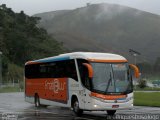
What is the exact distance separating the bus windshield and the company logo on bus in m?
3.77

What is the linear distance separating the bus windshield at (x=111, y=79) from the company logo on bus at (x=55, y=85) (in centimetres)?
377

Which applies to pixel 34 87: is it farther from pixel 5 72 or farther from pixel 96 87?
pixel 5 72

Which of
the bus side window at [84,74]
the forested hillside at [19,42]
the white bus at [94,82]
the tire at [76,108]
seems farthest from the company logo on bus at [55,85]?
the forested hillside at [19,42]

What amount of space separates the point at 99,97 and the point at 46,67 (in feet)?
25.2

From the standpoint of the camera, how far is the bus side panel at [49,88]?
26.5 m

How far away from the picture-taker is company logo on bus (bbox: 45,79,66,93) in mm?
26877

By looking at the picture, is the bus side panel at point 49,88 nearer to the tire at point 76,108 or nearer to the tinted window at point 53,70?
the tinted window at point 53,70

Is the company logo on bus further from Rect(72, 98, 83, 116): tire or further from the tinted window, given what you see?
Rect(72, 98, 83, 116): tire

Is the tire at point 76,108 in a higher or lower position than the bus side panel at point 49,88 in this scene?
lower

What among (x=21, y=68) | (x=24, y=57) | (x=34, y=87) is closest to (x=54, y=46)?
(x=24, y=57)

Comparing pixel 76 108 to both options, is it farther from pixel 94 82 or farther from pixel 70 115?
pixel 94 82

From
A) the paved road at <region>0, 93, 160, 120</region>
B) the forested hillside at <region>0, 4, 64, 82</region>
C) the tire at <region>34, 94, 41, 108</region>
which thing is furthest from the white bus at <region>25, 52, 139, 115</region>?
the forested hillside at <region>0, 4, 64, 82</region>

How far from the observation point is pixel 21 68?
112 metres

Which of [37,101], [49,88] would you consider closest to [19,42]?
[37,101]
